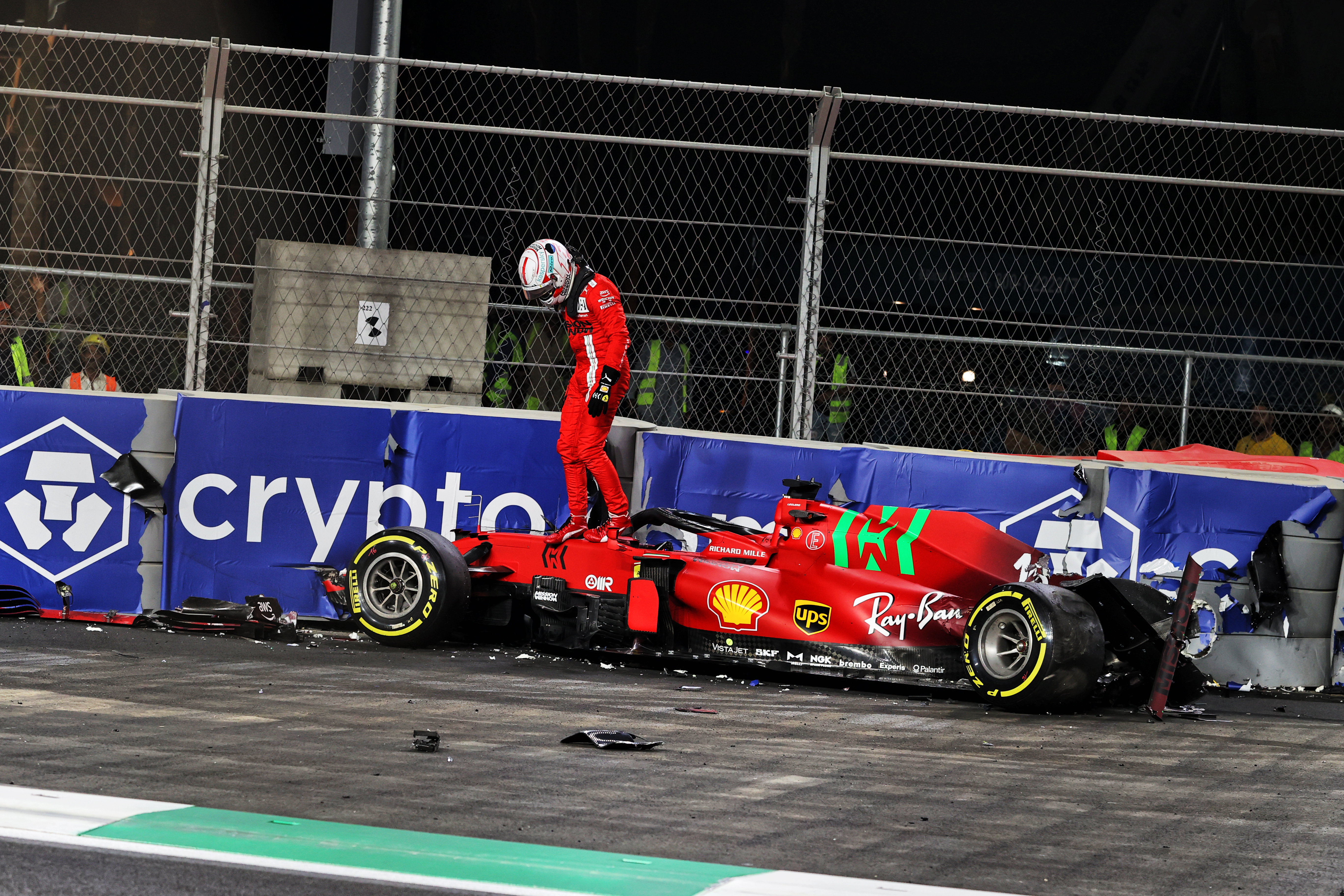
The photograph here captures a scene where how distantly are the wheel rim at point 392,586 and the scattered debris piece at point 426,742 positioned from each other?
294 cm

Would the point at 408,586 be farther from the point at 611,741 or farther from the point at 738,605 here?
the point at 611,741

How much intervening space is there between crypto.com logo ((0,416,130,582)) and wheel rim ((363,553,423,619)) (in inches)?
70.3

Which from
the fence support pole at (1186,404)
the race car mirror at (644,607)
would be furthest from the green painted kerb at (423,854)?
the fence support pole at (1186,404)

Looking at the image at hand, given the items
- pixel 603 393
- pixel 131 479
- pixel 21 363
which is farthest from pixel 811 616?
pixel 21 363

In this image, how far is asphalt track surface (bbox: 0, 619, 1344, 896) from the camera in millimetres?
4145

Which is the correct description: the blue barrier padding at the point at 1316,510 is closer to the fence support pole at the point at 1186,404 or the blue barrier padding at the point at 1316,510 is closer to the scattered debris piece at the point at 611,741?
the fence support pole at the point at 1186,404

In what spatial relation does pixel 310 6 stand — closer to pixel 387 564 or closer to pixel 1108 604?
pixel 387 564

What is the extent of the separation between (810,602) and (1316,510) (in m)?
3.05

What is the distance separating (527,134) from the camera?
9055 millimetres

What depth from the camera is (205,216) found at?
940 cm

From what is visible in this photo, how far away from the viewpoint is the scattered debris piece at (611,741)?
18.4 feet

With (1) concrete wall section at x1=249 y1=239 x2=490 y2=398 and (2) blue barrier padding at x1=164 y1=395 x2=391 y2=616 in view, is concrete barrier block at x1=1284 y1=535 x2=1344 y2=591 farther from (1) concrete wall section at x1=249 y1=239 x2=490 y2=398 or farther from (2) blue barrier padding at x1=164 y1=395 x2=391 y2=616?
(2) blue barrier padding at x1=164 y1=395 x2=391 y2=616

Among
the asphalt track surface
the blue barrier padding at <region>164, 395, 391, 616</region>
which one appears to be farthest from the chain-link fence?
the asphalt track surface

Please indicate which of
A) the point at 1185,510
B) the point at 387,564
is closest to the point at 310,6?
the point at 387,564
